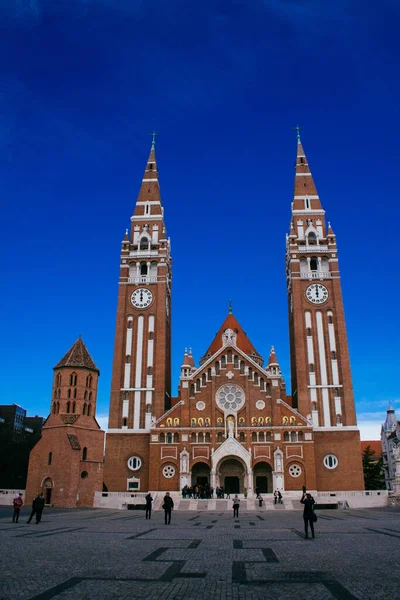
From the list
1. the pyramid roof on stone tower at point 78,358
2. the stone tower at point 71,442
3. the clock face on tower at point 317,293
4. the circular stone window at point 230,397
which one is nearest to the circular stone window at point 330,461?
the circular stone window at point 230,397

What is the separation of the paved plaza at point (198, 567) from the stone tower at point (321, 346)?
1575 inches

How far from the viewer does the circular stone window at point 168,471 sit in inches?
2207

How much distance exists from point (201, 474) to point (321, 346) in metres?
21.1

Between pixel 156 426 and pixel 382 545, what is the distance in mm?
44236

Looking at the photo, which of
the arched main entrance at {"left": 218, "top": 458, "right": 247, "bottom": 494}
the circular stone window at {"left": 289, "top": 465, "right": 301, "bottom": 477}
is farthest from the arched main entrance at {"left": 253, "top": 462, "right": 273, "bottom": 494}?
the circular stone window at {"left": 289, "top": 465, "right": 301, "bottom": 477}

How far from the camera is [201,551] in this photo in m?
14.7

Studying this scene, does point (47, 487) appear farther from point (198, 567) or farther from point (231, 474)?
point (198, 567)

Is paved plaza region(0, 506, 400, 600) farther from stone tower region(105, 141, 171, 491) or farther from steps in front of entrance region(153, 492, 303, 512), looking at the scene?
stone tower region(105, 141, 171, 491)

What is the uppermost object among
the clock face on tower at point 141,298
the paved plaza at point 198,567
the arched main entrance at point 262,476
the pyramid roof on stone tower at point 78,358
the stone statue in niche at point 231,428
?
the clock face on tower at point 141,298

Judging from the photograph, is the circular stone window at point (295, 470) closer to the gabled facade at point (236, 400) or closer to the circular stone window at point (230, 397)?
the gabled facade at point (236, 400)

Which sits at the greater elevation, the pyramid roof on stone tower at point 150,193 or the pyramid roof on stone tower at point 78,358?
the pyramid roof on stone tower at point 150,193

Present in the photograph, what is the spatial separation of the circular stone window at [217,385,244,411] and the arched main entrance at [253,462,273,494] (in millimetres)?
6994

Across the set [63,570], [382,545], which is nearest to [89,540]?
[63,570]

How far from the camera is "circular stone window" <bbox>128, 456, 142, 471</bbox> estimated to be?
57938mm
